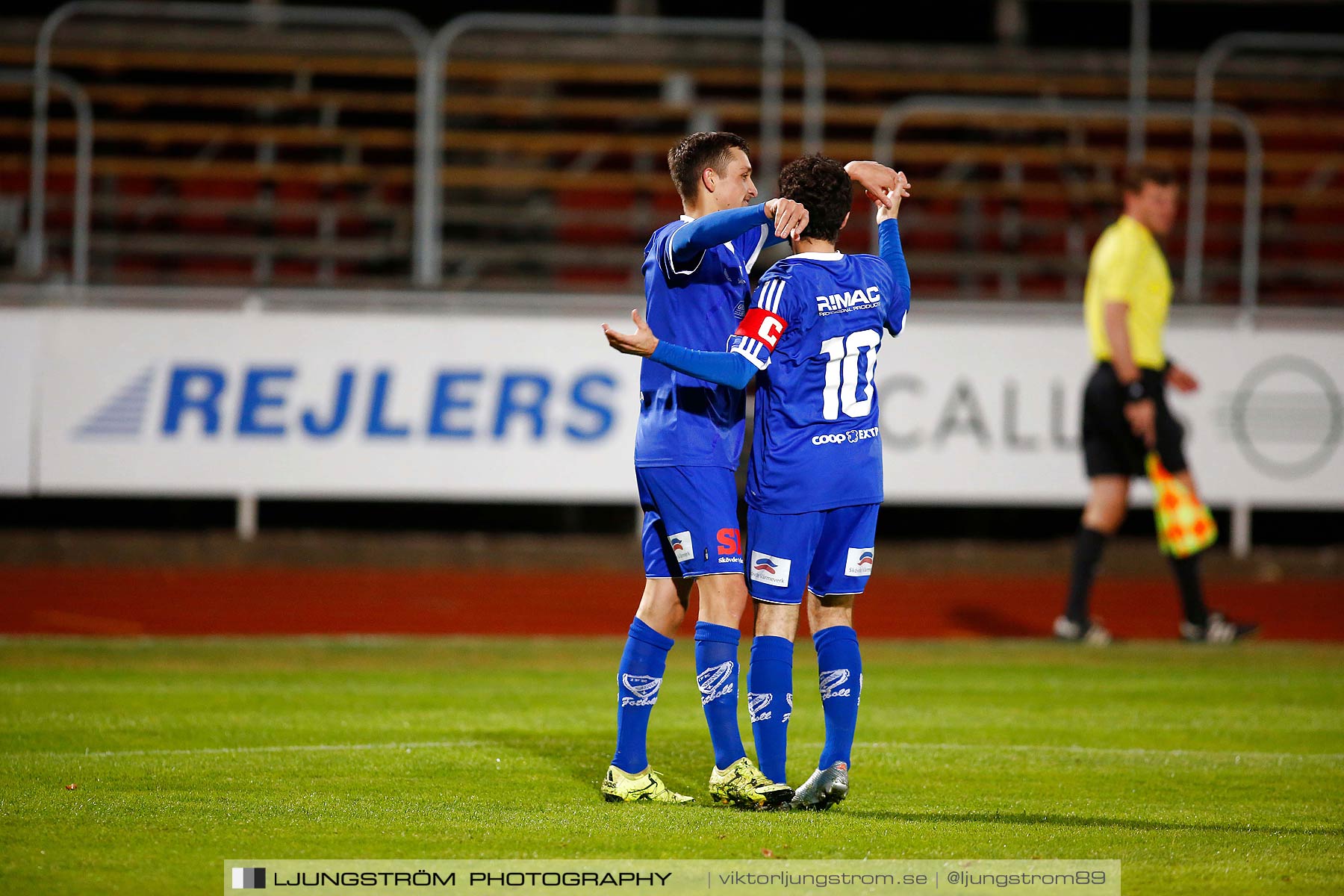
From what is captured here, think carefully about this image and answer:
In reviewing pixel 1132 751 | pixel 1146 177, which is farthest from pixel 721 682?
pixel 1146 177

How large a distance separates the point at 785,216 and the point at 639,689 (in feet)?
5.31

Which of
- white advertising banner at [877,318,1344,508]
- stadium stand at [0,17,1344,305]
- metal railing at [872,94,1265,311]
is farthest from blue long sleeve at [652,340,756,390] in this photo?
stadium stand at [0,17,1344,305]

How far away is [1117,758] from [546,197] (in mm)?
12735

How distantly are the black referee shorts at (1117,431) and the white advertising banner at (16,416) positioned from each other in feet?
26.2

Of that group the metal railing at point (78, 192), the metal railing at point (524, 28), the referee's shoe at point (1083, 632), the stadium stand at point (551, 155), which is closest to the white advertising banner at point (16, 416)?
the metal railing at point (78, 192)

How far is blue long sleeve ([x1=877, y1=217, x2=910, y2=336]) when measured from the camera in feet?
17.2

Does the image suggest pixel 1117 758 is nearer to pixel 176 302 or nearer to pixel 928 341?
pixel 928 341

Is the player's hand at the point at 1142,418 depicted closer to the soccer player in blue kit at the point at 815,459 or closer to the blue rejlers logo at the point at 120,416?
the soccer player in blue kit at the point at 815,459

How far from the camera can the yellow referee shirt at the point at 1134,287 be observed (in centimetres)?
966

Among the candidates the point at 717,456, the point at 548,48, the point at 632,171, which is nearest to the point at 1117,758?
the point at 717,456

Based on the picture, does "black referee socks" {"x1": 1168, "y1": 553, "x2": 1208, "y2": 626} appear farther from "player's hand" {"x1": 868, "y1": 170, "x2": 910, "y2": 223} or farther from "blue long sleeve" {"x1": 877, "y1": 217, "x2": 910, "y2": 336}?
"player's hand" {"x1": 868, "y1": 170, "x2": 910, "y2": 223}

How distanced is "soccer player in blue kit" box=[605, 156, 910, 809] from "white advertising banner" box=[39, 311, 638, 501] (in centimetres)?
732

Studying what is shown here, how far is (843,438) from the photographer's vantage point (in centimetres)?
511

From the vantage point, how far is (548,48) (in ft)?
61.1
